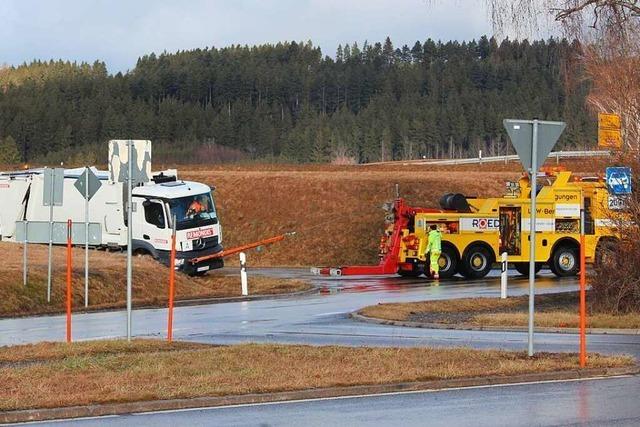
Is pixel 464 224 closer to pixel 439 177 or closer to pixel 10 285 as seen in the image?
pixel 10 285

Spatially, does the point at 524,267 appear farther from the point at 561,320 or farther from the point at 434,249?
the point at 561,320

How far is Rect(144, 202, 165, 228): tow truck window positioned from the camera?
4100cm

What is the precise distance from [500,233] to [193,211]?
10353mm

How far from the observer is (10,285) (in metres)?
29.4

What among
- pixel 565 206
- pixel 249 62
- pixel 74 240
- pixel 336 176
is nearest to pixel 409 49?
pixel 249 62

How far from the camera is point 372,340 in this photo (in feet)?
64.0

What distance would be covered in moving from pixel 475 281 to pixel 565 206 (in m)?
3.88

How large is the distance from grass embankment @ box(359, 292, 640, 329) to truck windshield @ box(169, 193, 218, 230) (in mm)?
15557

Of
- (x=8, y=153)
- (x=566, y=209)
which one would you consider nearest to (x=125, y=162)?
(x=566, y=209)

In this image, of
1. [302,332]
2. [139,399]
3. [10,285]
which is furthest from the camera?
[10,285]

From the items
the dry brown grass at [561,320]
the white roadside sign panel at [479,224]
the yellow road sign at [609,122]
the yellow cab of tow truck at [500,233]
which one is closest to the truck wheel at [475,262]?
the yellow cab of tow truck at [500,233]

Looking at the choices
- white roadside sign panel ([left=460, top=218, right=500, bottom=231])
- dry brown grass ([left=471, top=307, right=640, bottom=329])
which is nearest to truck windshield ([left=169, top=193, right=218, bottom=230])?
white roadside sign panel ([left=460, top=218, right=500, bottom=231])

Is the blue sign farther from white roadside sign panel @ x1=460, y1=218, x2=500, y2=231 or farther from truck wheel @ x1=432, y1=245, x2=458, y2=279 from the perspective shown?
truck wheel @ x1=432, y1=245, x2=458, y2=279

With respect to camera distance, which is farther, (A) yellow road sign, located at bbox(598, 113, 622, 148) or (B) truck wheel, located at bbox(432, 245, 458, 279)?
(B) truck wheel, located at bbox(432, 245, 458, 279)
